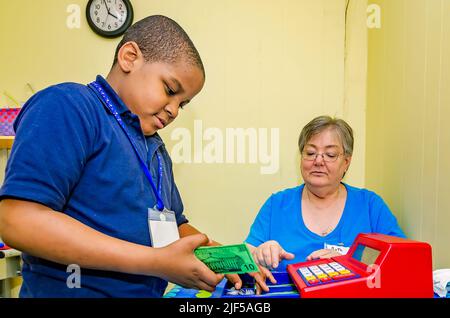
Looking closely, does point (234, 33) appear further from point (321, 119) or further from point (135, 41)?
point (135, 41)

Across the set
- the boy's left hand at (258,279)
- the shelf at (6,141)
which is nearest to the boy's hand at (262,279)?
the boy's left hand at (258,279)

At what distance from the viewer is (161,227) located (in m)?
0.83

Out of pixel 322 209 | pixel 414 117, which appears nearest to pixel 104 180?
pixel 322 209

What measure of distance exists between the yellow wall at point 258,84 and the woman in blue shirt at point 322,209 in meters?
0.46

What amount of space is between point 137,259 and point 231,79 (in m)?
1.52

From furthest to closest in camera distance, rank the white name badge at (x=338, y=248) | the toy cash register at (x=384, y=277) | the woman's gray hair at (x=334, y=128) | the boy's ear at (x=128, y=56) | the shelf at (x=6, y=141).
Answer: the shelf at (x=6, y=141) → the woman's gray hair at (x=334, y=128) → the white name badge at (x=338, y=248) → the boy's ear at (x=128, y=56) → the toy cash register at (x=384, y=277)

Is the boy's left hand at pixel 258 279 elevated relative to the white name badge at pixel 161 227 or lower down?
lower down

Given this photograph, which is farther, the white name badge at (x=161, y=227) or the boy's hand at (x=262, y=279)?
the boy's hand at (x=262, y=279)

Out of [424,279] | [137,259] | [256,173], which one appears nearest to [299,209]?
[256,173]

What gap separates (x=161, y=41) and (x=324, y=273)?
2.22 feet

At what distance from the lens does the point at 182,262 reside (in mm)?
669

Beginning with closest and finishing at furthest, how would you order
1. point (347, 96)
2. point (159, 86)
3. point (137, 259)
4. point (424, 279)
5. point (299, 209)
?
point (137, 259)
point (424, 279)
point (159, 86)
point (299, 209)
point (347, 96)

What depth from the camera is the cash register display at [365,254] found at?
0.82 metres

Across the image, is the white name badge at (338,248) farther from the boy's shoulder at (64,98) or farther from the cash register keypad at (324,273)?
the boy's shoulder at (64,98)
